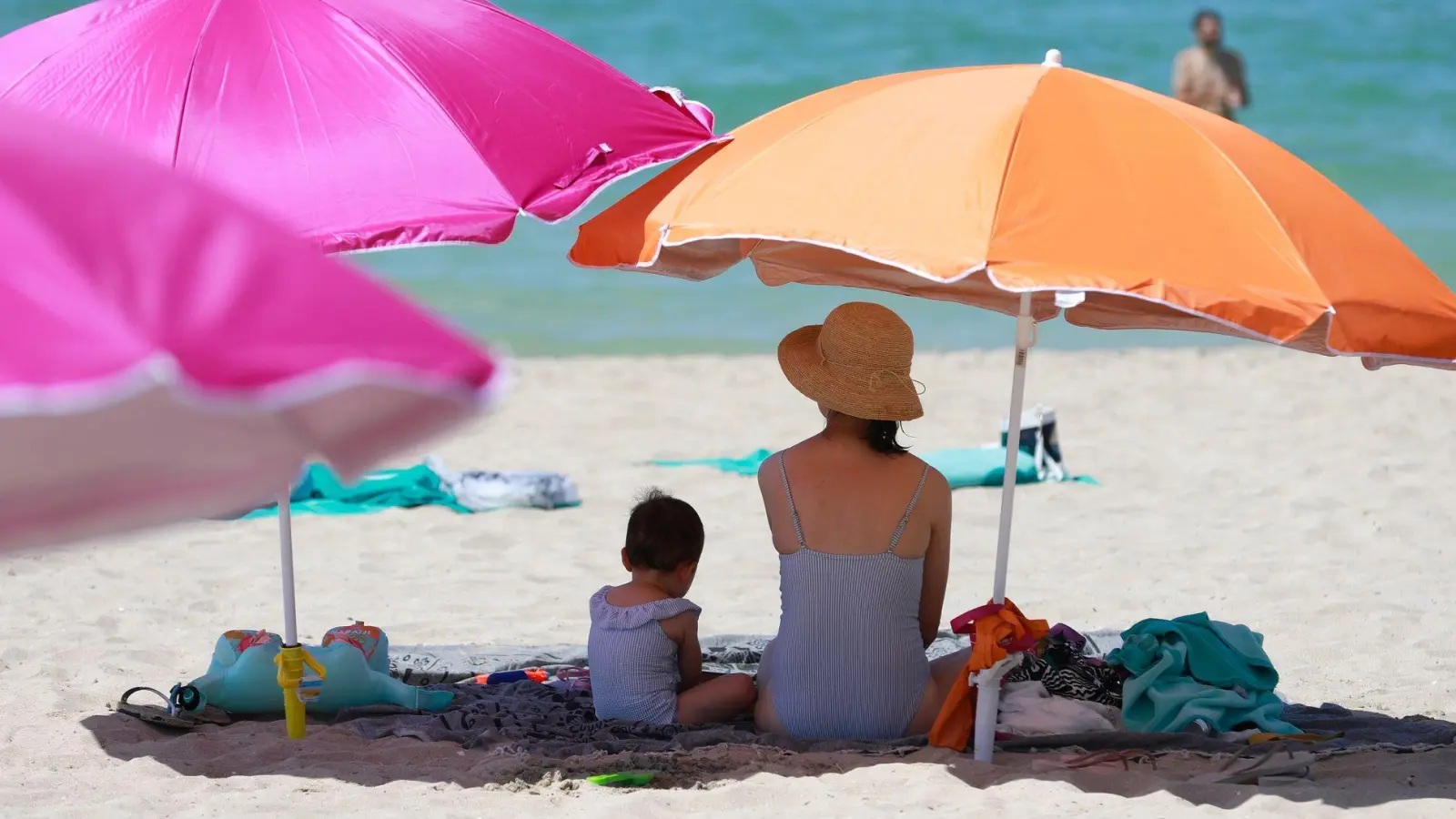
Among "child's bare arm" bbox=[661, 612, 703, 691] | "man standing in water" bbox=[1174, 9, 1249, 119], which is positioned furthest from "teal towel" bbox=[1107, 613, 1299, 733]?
"man standing in water" bbox=[1174, 9, 1249, 119]

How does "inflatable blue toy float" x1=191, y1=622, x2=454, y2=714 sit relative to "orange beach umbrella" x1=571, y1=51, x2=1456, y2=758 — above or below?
below

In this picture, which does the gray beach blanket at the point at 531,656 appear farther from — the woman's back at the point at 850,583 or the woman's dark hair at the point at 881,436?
the woman's dark hair at the point at 881,436

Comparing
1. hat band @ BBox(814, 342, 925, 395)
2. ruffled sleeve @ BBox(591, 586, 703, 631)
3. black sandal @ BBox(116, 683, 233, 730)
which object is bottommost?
black sandal @ BBox(116, 683, 233, 730)

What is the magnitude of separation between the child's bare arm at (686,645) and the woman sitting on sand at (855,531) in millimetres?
263

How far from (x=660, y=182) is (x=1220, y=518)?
3866 millimetres

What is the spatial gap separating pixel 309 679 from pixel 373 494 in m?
2.83

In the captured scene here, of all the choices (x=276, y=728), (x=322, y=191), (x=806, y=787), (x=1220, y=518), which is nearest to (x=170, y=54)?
(x=322, y=191)

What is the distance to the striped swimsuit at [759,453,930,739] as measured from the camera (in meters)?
3.44

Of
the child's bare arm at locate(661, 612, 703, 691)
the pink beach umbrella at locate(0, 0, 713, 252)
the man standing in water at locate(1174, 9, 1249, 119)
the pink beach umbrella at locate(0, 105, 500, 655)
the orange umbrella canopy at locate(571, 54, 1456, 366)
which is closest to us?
the pink beach umbrella at locate(0, 105, 500, 655)

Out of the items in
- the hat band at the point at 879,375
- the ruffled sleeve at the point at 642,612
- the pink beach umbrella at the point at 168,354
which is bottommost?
the ruffled sleeve at the point at 642,612

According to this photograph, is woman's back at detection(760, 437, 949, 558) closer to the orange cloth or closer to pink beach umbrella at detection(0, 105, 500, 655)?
the orange cloth

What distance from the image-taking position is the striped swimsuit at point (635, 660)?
12.0 ft

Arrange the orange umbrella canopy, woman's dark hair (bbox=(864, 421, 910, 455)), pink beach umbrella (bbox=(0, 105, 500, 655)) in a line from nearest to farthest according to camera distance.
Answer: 1. pink beach umbrella (bbox=(0, 105, 500, 655))
2. the orange umbrella canopy
3. woman's dark hair (bbox=(864, 421, 910, 455))

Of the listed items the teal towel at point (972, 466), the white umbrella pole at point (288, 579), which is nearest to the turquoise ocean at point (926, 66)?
the teal towel at point (972, 466)
